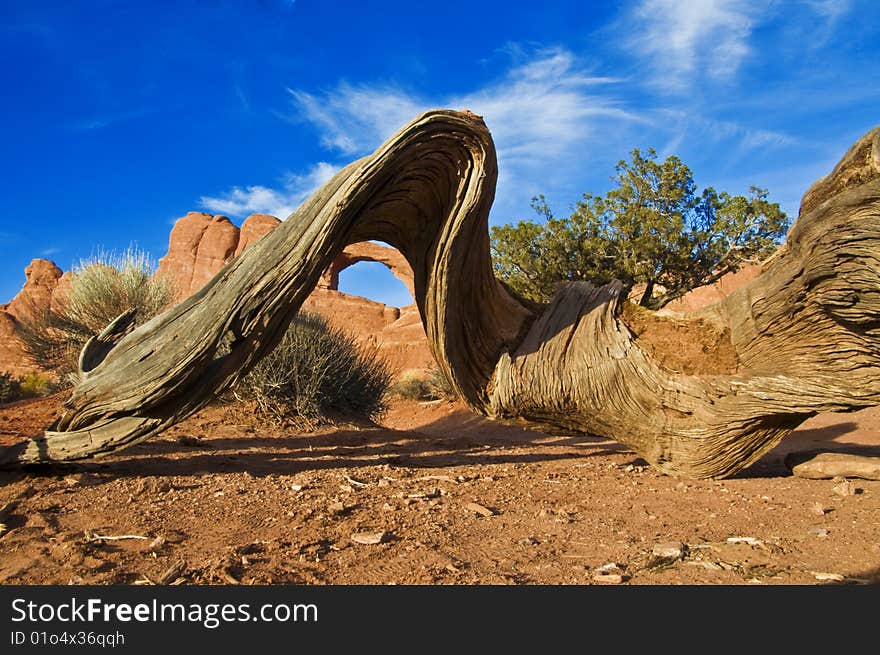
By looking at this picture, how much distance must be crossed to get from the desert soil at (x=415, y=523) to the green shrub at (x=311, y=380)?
2744 millimetres

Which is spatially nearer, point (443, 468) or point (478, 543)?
point (478, 543)

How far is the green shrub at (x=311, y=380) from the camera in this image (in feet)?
31.1

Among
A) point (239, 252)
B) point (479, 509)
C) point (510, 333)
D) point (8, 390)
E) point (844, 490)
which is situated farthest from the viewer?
point (239, 252)

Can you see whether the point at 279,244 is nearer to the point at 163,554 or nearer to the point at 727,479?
the point at 163,554

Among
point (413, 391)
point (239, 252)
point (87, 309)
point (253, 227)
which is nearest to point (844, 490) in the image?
point (87, 309)

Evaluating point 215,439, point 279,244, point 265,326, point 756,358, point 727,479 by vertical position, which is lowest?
point 727,479

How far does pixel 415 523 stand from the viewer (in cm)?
378

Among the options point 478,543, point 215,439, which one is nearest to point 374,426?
point 215,439

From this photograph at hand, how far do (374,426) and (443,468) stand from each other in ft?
15.9

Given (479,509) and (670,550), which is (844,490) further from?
(479,509)

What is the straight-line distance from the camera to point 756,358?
16.9 feet

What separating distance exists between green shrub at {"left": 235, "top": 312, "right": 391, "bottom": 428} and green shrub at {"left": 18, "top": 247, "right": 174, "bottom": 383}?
3.70 meters

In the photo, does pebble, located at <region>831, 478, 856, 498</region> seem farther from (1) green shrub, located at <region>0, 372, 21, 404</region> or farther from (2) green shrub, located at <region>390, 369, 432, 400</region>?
(2) green shrub, located at <region>390, 369, 432, 400</region>

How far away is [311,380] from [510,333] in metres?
4.95
